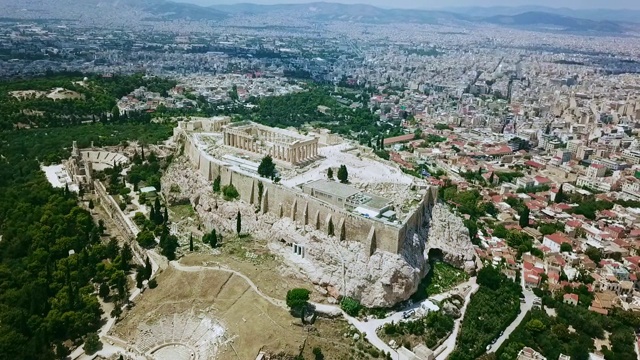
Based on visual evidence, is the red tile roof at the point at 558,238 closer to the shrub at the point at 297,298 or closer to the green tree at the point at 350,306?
the green tree at the point at 350,306

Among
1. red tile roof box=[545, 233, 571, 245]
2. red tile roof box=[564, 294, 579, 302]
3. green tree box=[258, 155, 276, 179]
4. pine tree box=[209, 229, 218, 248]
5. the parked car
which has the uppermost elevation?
green tree box=[258, 155, 276, 179]

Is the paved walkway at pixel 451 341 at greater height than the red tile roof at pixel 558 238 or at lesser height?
lesser

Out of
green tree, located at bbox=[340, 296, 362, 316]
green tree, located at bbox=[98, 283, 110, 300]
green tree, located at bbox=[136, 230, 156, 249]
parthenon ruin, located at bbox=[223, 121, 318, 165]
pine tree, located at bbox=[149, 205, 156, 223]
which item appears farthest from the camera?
parthenon ruin, located at bbox=[223, 121, 318, 165]

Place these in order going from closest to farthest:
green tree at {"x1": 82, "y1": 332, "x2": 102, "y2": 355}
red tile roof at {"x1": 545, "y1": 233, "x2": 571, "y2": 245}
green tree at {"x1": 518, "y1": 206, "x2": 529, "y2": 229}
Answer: green tree at {"x1": 82, "y1": 332, "x2": 102, "y2": 355}
red tile roof at {"x1": 545, "y1": 233, "x2": 571, "y2": 245}
green tree at {"x1": 518, "y1": 206, "x2": 529, "y2": 229}

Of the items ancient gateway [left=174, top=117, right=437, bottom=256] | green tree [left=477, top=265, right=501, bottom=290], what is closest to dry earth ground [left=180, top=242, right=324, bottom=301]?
ancient gateway [left=174, top=117, right=437, bottom=256]

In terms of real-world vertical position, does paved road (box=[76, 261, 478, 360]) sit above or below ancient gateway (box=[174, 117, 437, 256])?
below

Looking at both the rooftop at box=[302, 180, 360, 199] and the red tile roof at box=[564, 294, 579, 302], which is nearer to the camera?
the red tile roof at box=[564, 294, 579, 302]

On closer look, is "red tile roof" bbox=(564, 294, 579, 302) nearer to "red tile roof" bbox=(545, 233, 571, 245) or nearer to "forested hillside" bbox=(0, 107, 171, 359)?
"red tile roof" bbox=(545, 233, 571, 245)

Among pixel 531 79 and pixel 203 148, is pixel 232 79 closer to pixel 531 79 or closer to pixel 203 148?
pixel 203 148

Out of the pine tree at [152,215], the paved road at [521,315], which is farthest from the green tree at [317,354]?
the pine tree at [152,215]
